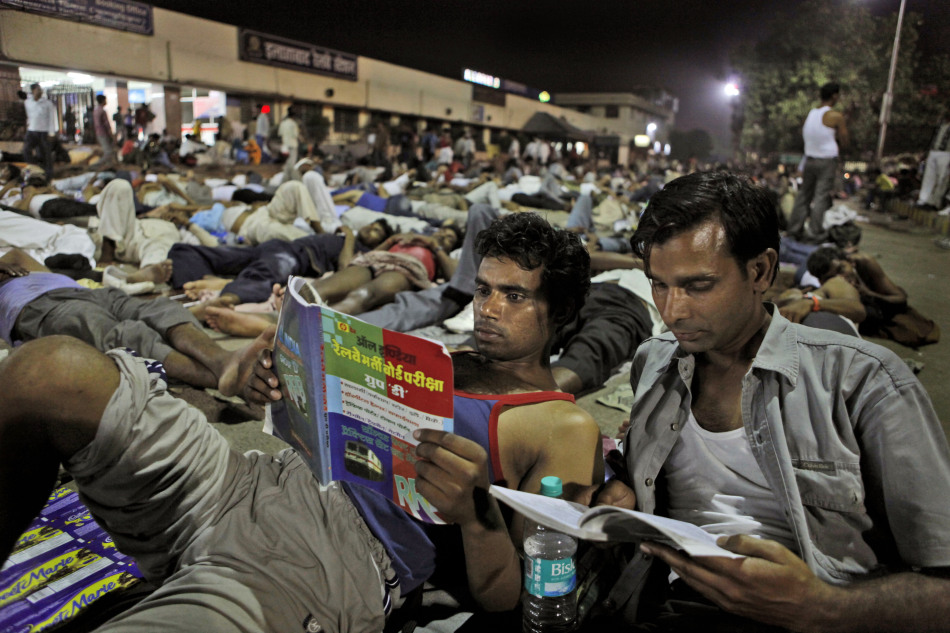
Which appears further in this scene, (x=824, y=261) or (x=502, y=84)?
(x=502, y=84)

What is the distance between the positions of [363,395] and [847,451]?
111 cm

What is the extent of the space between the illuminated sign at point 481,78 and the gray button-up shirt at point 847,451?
3592 centimetres

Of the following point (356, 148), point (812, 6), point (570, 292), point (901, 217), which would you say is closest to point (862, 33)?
point (812, 6)

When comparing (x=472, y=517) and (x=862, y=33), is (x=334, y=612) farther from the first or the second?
(x=862, y=33)

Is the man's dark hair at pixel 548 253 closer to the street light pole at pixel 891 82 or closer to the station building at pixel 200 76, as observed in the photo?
the station building at pixel 200 76

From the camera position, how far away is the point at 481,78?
125 ft

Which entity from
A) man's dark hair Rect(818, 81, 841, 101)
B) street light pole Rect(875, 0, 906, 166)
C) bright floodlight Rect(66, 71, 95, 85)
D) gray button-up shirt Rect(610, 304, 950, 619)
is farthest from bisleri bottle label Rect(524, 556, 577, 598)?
street light pole Rect(875, 0, 906, 166)

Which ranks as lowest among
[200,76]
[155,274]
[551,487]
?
[155,274]

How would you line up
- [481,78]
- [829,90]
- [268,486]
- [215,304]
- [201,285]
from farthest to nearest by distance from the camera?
[481,78] → [829,90] → [201,285] → [215,304] → [268,486]

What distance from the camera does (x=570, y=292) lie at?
211 cm

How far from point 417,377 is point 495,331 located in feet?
2.28

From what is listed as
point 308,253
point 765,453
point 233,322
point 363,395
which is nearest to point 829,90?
point 308,253

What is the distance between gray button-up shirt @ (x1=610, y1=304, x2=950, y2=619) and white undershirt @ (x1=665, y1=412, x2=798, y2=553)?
0.06 meters

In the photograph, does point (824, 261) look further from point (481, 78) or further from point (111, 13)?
point (481, 78)
